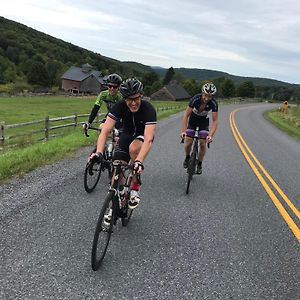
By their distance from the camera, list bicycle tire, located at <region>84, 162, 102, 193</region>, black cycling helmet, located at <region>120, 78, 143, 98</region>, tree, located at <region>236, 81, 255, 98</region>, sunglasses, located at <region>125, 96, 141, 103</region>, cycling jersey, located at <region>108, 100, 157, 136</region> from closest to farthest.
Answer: black cycling helmet, located at <region>120, 78, 143, 98</region>
sunglasses, located at <region>125, 96, 141, 103</region>
cycling jersey, located at <region>108, 100, 157, 136</region>
bicycle tire, located at <region>84, 162, 102, 193</region>
tree, located at <region>236, 81, 255, 98</region>

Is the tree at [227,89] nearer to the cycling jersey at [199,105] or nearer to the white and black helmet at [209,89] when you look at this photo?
the cycling jersey at [199,105]

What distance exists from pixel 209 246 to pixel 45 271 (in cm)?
218

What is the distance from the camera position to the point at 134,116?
5.52 m

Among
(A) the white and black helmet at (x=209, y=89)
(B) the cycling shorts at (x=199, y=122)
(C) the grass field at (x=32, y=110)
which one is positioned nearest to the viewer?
(A) the white and black helmet at (x=209, y=89)

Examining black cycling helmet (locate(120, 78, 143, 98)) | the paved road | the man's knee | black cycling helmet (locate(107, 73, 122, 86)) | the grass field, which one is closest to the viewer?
the paved road

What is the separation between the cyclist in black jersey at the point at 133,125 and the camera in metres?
5.01

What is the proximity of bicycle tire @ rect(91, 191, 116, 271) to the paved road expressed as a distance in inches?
4.8

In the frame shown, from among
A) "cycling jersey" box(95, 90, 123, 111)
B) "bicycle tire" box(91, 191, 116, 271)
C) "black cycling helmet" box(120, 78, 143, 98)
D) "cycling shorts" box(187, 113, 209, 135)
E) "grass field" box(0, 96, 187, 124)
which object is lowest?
"grass field" box(0, 96, 187, 124)

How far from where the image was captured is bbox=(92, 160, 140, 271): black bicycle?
4238 mm

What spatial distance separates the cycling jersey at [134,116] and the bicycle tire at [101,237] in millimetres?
1273

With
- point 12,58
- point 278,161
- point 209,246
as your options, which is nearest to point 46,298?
point 209,246

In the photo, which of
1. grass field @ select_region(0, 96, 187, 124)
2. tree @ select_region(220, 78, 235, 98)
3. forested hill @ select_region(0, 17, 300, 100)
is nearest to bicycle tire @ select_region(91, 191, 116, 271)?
grass field @ select_region(0, 96, 187, 124)

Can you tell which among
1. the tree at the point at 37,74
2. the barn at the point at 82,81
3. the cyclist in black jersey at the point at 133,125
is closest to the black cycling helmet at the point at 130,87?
the cyclist in black jersey at the point at 133,125

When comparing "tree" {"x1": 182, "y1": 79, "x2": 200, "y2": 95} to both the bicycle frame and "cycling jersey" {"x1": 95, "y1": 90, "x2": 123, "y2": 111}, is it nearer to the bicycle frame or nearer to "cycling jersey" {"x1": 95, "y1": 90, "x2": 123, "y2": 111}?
the bicycle frame
